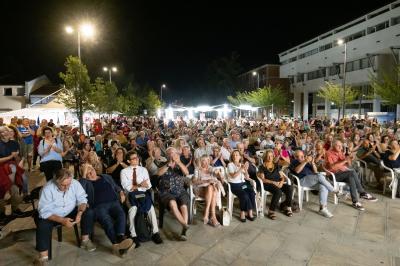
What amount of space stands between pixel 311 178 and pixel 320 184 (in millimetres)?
206

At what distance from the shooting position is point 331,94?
32.8 meters

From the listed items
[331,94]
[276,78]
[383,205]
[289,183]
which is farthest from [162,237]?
[276,78]

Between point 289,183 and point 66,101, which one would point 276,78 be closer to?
point 66,101

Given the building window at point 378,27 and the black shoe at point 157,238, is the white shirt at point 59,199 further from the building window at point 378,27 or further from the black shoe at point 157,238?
the building window at point 378,27

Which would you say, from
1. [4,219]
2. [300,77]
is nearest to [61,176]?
[4,219]

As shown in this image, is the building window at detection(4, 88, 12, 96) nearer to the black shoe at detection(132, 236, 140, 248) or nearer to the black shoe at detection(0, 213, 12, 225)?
the black shoe at detection(0, 213, 12, 225)

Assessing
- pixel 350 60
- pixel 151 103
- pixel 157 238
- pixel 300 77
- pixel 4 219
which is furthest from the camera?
pixel 151 103

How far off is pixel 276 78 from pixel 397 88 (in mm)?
38344

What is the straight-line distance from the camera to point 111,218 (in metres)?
4.63

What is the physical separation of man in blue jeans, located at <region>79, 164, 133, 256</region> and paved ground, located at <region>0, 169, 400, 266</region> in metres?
0.20

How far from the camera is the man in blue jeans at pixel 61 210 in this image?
161 inches

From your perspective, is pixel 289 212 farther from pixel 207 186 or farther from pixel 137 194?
pixel 137 194

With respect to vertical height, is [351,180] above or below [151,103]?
below

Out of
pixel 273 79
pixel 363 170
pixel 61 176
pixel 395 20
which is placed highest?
pixel 395 20
